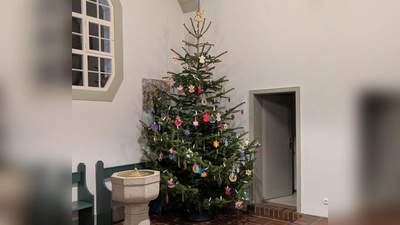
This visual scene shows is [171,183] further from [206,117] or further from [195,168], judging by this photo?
[206,117]

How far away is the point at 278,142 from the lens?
203 inches

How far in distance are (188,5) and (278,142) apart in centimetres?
283

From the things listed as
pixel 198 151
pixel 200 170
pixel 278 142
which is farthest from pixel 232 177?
pixel 278 142

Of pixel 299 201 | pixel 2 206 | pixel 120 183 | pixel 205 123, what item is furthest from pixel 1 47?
pixel 299 201

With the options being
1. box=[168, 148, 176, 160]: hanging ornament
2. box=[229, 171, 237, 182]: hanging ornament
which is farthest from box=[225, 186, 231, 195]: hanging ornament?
box=[168, 148, 176, 160]: hanging ornament

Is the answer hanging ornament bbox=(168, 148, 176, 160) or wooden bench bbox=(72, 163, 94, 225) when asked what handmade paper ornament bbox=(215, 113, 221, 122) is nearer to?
hanging ornament bbox=(168, 148, 176, 160)

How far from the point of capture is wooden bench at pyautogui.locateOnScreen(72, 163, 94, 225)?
12.3 ft

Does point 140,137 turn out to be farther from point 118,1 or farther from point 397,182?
point 397,182

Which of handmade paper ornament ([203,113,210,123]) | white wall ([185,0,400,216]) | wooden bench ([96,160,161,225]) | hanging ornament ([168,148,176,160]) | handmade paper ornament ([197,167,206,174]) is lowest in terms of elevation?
wooden bench ([96,160,161,225])

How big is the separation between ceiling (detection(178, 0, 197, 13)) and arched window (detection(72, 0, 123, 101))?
139 cm

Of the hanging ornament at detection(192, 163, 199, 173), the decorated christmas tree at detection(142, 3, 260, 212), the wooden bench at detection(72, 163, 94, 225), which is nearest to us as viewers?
the wooden bench at detection(72, 163, 94, 225)

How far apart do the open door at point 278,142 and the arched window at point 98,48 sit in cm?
234

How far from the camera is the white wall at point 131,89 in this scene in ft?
13.3

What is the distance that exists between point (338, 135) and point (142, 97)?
14.6ft
